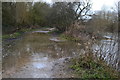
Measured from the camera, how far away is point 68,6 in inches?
861

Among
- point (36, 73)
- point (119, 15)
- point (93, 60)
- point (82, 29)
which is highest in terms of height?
point (119, 15)

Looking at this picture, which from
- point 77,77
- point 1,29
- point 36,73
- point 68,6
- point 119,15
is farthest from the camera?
point 68,6

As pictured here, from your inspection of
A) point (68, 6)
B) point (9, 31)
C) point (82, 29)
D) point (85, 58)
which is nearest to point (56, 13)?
point (68, 6)

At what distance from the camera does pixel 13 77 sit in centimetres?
452

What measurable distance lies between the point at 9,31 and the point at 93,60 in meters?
15.4

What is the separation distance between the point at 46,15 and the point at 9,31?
849 centimetres

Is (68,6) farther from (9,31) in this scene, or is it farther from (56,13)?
(9,31)

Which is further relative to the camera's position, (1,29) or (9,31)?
(9,31)

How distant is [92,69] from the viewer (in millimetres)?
4934

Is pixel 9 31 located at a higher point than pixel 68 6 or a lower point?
lower

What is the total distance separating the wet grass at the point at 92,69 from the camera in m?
4.32

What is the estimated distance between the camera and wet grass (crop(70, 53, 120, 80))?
4.32 metres

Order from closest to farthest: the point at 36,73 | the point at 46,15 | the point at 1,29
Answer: the point at 36,73 → the point at 1,29 → the point at 46,15

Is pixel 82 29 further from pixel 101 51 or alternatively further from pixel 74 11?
pixel 74 11
